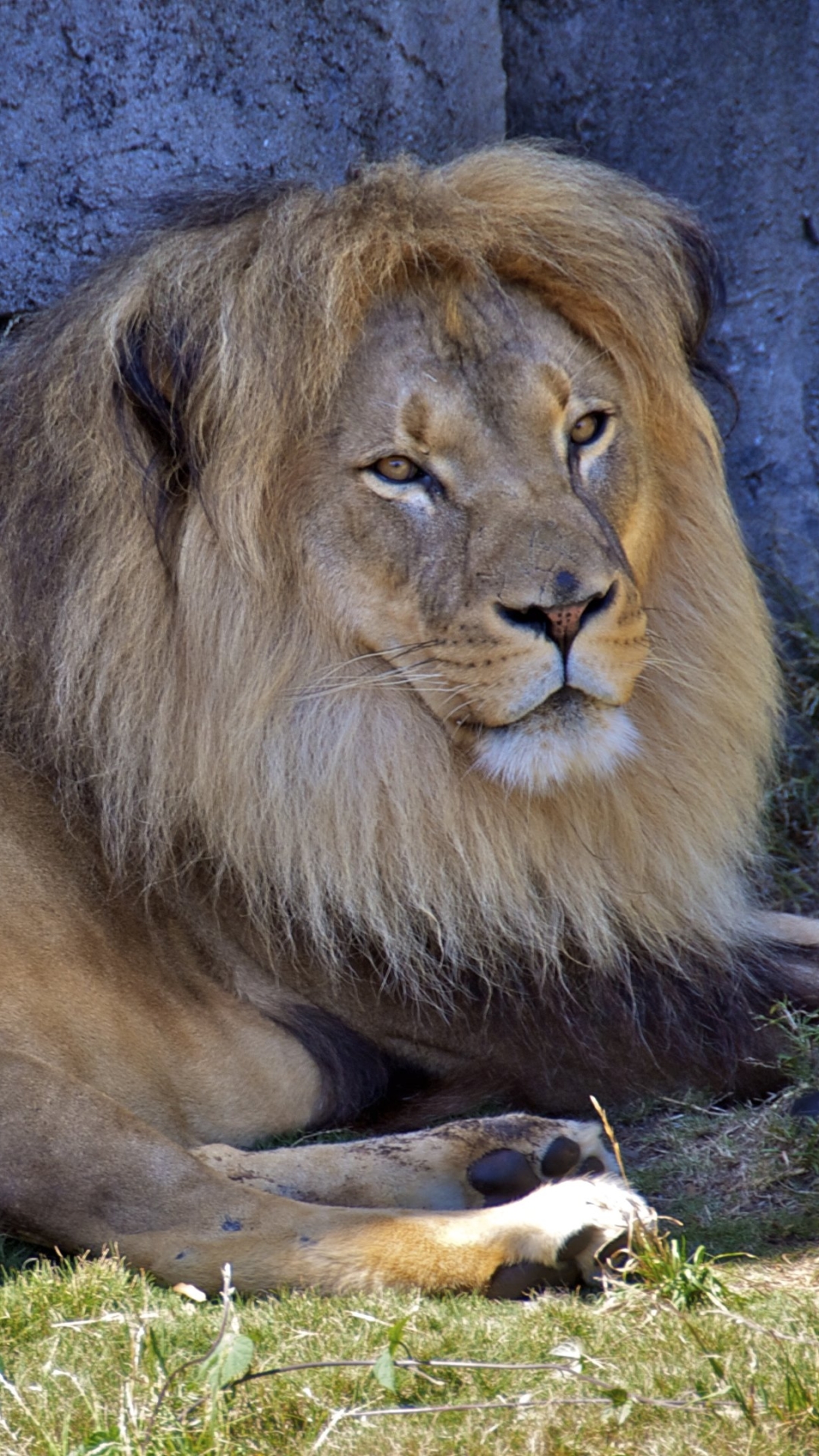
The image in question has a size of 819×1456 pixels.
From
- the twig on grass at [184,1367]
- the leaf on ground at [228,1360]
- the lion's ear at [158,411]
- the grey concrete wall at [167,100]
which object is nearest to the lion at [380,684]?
the lion's ear at [158,411]

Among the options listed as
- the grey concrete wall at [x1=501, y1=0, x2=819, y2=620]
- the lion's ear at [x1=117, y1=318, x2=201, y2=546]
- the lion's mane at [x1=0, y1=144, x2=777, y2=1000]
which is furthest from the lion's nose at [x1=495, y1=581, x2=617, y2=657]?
the grey concrete wall at [x1=501, y1=0, x2=819, y2=620]

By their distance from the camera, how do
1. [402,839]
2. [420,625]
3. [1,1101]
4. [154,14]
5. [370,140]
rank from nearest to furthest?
[1,1101] → [420,625] → [402,839] → [154,14] → [370,140]

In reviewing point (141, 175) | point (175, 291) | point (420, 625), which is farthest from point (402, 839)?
point (141, 175)

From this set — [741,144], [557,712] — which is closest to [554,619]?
[557,712]

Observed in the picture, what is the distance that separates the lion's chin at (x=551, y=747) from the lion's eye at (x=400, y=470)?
44cm

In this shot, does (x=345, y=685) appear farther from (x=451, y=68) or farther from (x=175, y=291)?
(x=451, y=68)

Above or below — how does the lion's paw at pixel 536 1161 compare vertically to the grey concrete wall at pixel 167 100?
below

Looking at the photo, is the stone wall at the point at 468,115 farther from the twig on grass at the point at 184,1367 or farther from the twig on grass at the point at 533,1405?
the twig on grass at the point at 533,1405

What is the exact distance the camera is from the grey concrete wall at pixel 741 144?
171 inches

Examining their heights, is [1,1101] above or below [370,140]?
below

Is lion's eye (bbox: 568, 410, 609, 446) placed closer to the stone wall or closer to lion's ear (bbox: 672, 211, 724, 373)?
lion's ear (bbox: 672, 211, 724, 373)

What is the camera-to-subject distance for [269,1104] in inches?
115

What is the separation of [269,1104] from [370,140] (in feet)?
8.55

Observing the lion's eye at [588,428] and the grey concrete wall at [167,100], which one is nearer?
the lion's eye at [588,428]
